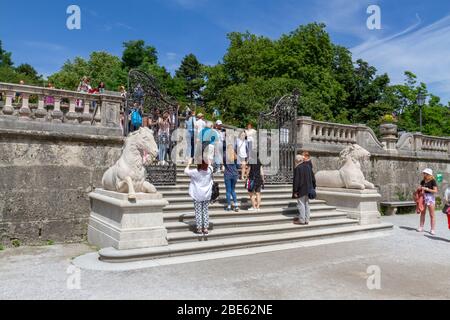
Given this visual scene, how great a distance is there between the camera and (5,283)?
4.95 m

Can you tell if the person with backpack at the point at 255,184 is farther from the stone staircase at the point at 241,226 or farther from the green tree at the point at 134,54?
the green tree at the point at 134,54

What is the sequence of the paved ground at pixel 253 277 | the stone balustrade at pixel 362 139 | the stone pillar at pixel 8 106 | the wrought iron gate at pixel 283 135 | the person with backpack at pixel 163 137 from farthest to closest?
the stone balustrade at pixel 362 139
the wrought iron gate at pixel 283 135
the person with backpack at pixel 163 137
the stone pillar at pixel 8 106
the paved ground at pixel 253 277

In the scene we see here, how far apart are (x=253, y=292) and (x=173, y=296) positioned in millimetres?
1035

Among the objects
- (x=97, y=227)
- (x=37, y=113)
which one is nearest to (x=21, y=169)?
(x=37, y=113)

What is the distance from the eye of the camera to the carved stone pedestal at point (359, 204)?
980cm

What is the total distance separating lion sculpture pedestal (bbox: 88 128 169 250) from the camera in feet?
21.1

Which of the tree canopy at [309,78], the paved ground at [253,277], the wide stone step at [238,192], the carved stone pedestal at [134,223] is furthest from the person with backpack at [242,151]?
the tree canopy at [309,78]

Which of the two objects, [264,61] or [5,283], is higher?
[264,61]

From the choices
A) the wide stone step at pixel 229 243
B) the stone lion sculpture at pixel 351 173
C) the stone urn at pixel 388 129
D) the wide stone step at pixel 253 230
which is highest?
the stone urn at pixel 388 129

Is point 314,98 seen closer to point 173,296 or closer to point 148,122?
point 148,122

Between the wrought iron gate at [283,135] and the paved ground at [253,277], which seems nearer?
the paved ground at [253,277]

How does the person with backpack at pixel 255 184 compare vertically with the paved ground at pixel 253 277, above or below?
above

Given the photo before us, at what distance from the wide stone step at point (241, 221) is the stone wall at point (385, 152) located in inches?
136

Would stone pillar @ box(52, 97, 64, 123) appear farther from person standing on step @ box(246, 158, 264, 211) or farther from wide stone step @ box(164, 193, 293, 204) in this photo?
person standing on step @ box(246, 158, 264, 211)
